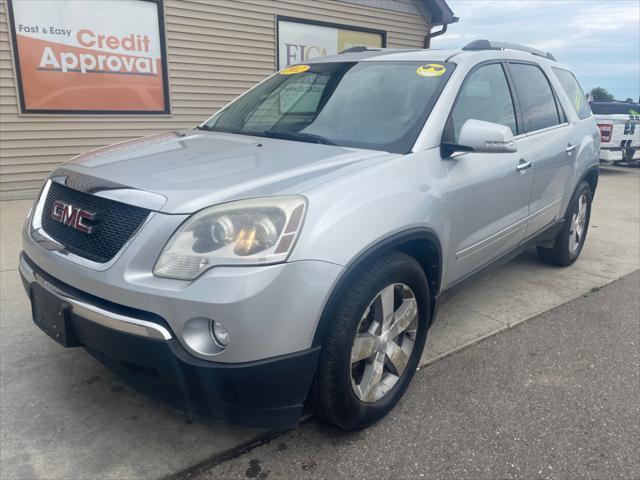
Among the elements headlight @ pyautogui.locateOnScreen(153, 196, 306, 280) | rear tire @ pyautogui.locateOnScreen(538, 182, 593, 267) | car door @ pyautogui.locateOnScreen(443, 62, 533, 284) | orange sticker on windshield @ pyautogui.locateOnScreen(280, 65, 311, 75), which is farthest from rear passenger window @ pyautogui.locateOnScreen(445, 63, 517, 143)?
rear tire @ pyautogui.locateOnScreen(538, 182, 593, 267)

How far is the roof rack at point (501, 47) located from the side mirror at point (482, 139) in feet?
3.10

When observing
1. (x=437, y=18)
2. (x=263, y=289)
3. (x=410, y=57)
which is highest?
(x=437, y=18)

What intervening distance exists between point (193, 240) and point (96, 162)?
0.93m

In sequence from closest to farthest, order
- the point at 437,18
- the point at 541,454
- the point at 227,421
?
the point at 227,421 < the point at 541,454 < the point at 437,18

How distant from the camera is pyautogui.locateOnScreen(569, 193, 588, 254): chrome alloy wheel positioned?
4818mm

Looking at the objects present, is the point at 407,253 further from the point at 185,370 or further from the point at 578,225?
the point at 578,225

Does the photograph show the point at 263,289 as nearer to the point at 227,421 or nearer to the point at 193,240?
the point at 193,240

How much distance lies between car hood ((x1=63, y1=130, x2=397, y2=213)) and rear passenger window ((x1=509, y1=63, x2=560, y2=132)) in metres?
1.71

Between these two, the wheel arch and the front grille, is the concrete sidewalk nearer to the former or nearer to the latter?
the wheel arch

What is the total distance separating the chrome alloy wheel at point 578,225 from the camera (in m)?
4.82

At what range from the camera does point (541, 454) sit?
235cm

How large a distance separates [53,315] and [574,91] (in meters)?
4.64

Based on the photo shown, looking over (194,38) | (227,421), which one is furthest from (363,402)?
(194,38)

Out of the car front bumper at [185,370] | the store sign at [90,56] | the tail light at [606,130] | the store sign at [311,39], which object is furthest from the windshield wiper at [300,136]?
the tail light at [606,130]
